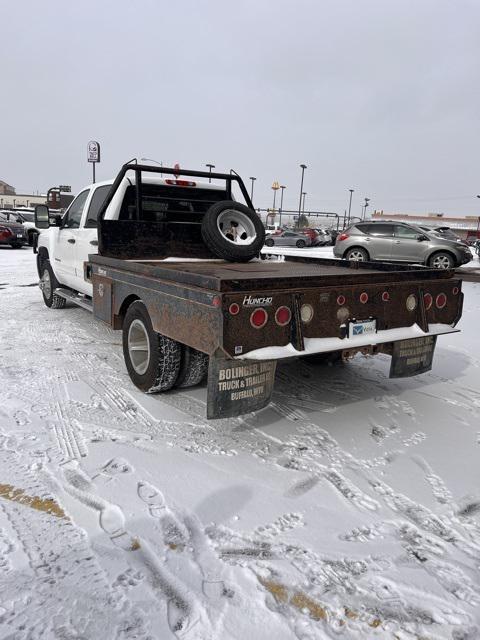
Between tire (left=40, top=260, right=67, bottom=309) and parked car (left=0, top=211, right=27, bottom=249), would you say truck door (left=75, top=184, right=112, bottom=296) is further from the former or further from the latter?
parked car (left=0, top=211, right=27, bottom=249)

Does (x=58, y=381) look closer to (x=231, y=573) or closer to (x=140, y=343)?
(x=140, y=343)

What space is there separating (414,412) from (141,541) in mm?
2706

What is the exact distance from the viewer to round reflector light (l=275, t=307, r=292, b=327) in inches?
127

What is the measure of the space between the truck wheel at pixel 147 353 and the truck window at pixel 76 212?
3.06 metres

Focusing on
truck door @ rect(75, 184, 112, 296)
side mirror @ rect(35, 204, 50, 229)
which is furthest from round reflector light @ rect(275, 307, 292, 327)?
side mirror @ rect(35, 204, 50, 229)

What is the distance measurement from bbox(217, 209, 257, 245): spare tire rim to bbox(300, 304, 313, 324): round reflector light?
2.29 meters

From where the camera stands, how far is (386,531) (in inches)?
102

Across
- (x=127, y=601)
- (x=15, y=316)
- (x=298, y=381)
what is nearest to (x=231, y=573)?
(x=127, y=601)

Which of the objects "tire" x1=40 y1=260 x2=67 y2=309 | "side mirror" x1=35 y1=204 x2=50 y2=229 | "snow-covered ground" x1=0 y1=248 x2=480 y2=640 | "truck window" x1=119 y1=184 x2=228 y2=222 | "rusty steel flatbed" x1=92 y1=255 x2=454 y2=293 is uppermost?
"truck window" x1=119 y1=184 x2=228 y2=222

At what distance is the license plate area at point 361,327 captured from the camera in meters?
3.69

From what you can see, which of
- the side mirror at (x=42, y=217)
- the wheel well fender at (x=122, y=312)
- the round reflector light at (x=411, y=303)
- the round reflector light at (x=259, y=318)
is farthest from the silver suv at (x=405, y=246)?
the round reflector light at (x=259, y=318)

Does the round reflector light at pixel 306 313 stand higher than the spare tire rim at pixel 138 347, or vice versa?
the round reflector light at pixel 306 313

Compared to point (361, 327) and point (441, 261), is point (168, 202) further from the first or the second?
point (441, 261)

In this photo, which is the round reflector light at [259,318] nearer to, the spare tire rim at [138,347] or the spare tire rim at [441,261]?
the spare tire rim at [138,347]
